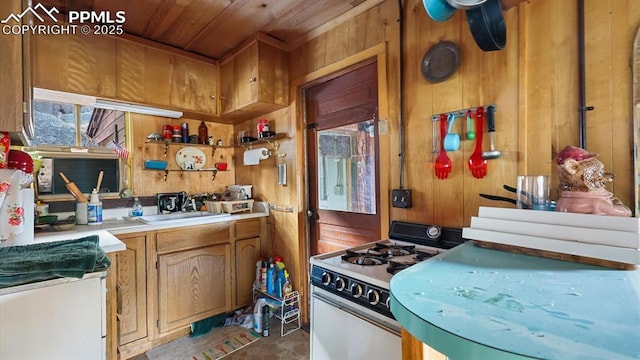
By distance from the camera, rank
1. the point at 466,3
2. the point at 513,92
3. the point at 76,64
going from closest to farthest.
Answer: the point at 466,3
the point at 513,92
the point at 76,64

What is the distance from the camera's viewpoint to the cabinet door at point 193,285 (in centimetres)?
214

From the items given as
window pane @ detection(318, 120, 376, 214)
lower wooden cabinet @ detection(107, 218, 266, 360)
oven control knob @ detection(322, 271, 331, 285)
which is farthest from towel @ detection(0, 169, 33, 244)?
window pane @ detection(318, 120, 376, 214)

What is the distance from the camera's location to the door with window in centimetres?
193

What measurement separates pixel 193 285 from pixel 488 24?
2504 mm

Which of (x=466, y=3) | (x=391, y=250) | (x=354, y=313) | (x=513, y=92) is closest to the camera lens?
(x=466, y=3)

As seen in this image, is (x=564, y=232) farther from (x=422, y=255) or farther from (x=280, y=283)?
(x=280, y=283)

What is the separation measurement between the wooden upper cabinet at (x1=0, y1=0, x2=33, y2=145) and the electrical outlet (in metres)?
1.80

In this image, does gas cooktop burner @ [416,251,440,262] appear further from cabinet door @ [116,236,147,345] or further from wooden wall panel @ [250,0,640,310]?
cabinet door @ [116,236,147,345]

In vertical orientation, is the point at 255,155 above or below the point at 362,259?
above

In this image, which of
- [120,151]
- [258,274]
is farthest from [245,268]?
[120,151]

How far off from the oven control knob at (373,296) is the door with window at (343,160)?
782mm

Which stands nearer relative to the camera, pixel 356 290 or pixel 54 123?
pixel 356 290

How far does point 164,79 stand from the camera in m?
2.41

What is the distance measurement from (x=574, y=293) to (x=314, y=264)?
3.12 feet
